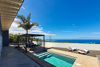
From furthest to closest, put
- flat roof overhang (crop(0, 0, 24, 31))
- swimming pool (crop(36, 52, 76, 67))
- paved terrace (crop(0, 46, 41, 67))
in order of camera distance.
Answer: swimming pool (crop(36, 52, 76, 67)) < paved terrace (crop(0, 46, 41, 67)) < flat roof overhang (crop(0, 0, 24, 31))

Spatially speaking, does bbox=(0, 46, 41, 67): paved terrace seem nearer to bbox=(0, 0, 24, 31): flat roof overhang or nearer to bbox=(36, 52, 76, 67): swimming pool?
bbox=(36, 52, 76, 67): swimming pool

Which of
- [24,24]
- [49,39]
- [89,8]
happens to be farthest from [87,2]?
[24,24]

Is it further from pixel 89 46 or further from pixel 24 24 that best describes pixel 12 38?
pixel 89 46

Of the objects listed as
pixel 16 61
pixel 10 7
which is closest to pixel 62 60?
pixel 16 61

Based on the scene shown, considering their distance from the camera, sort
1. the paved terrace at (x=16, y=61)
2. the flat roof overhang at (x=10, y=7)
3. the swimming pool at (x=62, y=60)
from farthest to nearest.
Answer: the swimming pool at (x=62, y=60) < the paved terrace at (x=16, y=61) < the flat roof overhang at (x=10, y=7)

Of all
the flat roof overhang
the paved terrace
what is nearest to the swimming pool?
the paved terrace

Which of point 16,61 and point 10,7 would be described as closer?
point 10,7

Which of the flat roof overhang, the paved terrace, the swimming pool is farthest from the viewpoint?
the swimming pool

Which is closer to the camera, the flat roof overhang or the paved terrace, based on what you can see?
the flat roof overhang

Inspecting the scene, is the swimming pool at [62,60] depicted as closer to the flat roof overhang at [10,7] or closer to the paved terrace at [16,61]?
the paved terrace at [16,61]

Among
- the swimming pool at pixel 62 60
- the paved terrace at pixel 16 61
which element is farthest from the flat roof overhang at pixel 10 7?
the swimming pool at pixel 62 60

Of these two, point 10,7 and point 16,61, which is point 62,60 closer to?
point 16,61

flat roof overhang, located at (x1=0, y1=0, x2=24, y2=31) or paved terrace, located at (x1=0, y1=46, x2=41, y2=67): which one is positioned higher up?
flat roof overhang, located at (x1=0, y1=0, x2=24, y2=31)

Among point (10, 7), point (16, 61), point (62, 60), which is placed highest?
point (10, 7)
